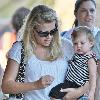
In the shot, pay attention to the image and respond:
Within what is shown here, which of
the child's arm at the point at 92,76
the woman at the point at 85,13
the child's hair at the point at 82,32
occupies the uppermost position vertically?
the woman at the point at 85,13

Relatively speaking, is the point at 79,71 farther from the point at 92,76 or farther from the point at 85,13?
the point at 85,13

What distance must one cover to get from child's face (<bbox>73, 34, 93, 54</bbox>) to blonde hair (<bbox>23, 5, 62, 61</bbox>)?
16 centimetres

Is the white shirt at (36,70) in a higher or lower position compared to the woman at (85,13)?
lower

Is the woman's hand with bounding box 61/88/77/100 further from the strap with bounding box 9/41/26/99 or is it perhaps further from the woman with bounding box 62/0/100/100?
the woman with bounding box 62/0/100/100

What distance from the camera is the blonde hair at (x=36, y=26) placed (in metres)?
3.16

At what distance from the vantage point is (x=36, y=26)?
125 inches

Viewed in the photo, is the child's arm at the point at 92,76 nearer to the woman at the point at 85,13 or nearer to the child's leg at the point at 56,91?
the child's leg at the point at 56,91

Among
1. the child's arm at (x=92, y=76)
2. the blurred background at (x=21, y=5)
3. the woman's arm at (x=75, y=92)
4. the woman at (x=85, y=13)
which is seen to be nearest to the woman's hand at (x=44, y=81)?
the woman's arm at (x=75, y=92)

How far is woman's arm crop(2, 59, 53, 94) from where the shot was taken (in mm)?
2979

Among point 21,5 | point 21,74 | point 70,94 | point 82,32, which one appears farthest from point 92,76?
point 21,5

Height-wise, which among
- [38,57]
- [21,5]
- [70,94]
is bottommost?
[70,94]

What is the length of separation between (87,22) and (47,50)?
117cm

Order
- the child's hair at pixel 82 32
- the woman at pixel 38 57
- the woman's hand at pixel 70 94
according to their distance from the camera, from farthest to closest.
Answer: the child's hair at pixel 82 32 < the woman's hand at pixel 70 94 < the woman at pixel 38 57

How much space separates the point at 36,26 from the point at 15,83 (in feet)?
1.57
